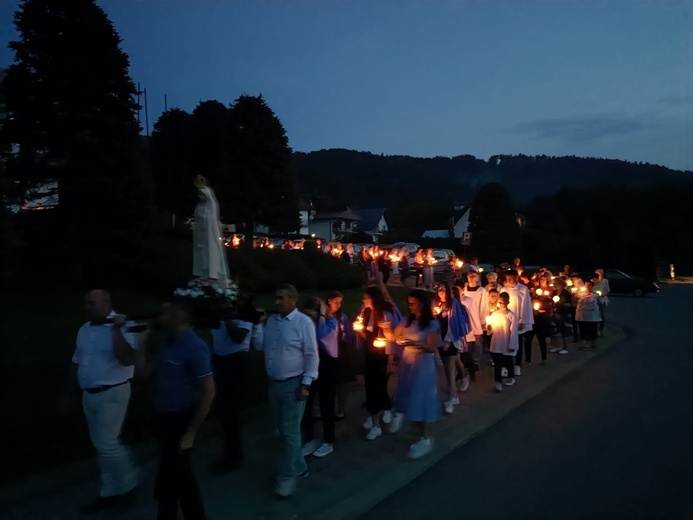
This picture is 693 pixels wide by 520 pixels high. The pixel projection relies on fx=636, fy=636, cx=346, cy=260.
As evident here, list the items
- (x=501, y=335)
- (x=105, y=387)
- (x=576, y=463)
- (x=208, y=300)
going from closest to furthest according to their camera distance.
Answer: (x=105, y=387), (x=576, y=463), (x=208, y=300), (x=501, y=335)

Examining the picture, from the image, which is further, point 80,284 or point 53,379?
point 80,284

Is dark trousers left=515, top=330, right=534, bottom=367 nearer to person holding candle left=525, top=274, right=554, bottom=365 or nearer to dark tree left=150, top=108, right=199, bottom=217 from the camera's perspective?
person holding candle left=525, top=274, right=554, bottom=365

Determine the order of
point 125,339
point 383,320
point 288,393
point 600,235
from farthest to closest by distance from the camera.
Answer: point 600,235, point 383,320, point 288,393, point 125,339

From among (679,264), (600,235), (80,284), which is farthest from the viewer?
(679,264)

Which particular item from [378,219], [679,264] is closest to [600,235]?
[679,264]

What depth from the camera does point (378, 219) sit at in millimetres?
94562

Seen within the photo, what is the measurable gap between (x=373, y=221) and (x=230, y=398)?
88211 mm

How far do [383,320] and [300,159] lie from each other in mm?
114203

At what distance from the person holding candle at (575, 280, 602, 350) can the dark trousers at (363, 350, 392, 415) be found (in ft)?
28.6

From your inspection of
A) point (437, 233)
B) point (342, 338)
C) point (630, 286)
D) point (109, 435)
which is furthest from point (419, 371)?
point (437, 233)

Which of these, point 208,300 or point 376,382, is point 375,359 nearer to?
point 376,382

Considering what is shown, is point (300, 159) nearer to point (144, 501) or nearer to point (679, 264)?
point (679, 264)

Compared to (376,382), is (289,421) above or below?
above

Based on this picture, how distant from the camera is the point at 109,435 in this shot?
17.9 feet
